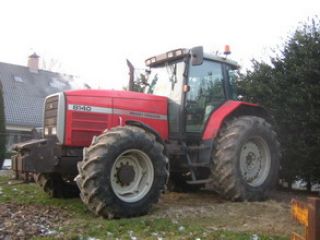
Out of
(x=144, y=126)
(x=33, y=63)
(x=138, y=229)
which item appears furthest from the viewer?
(x=33, y=63)

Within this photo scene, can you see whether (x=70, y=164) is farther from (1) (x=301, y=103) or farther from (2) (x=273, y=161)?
(1) (x=301, y=103)

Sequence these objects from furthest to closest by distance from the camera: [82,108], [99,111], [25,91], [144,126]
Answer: [25,91] → [99,111] → [82,108] → [144,126]

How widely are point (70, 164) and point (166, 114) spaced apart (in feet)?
6.46

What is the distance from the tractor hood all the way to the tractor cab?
0.50 metres

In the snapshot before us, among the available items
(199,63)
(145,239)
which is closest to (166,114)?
(199,63)

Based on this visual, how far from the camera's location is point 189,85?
29.0 feet

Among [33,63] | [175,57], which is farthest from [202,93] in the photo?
[33,63]

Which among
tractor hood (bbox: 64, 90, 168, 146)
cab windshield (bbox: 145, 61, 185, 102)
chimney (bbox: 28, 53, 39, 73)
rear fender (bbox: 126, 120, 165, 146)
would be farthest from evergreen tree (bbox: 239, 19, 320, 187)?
chimney (bbox: 28, 53, 39, 73)

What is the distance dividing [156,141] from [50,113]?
1.84m

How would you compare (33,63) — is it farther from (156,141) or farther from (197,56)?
(156,141)

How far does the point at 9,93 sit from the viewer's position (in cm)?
3250

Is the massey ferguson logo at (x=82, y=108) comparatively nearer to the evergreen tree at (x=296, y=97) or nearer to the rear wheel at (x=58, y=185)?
the rear wheel at (x=58, y=185)

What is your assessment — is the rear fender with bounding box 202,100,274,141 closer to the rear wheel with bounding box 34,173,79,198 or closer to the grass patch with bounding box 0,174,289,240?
the grass patch with bounding box 0,174,289,240

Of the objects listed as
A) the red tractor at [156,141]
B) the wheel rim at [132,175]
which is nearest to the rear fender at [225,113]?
the red tractor at [156,141]
